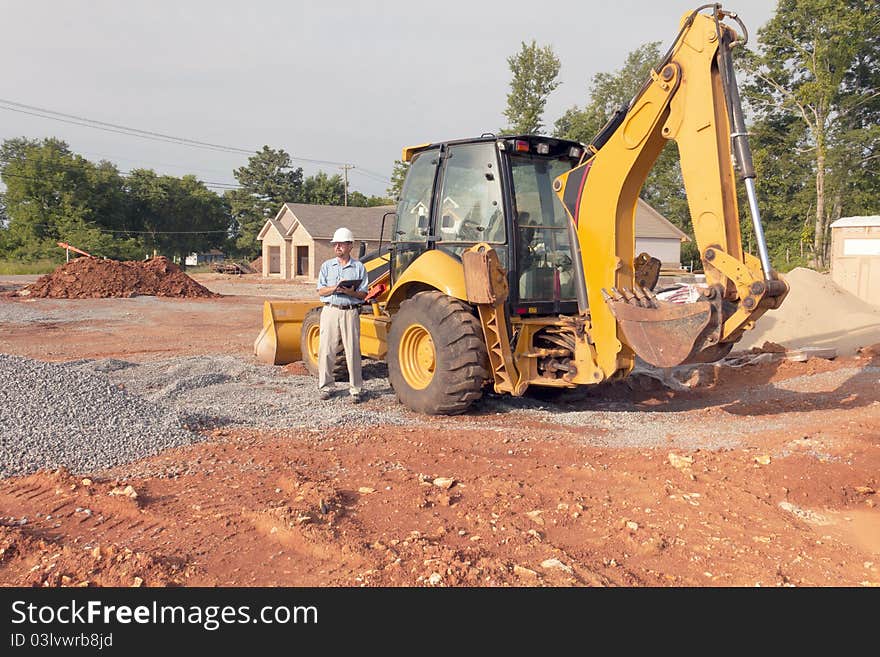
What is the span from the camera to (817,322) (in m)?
10.9

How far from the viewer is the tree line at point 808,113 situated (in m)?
32.5

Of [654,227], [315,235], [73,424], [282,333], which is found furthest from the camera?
[315,235]

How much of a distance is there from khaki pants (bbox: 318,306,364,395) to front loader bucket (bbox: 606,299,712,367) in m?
2.90

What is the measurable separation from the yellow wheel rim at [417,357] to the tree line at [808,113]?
28227 mm

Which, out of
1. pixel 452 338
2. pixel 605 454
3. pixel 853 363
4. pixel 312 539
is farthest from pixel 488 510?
pixel 853 363

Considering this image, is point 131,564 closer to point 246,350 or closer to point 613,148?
point 613,148

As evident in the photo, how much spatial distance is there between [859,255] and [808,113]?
24.4 meters

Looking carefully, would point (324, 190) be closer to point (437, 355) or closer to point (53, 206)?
point (53, 206)

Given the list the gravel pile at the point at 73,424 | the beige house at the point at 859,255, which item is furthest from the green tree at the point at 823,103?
the gravel pile at the point at 73,424

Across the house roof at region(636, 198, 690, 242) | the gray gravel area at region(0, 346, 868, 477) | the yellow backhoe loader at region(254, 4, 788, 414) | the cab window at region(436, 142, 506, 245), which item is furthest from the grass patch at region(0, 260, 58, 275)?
the cab window at region(436, 142, 506, 245)

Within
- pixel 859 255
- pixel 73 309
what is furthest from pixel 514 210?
pixel 73 309

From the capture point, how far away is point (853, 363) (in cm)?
877

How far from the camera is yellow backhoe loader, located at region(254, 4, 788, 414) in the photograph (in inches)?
197

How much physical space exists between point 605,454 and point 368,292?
3.54m
